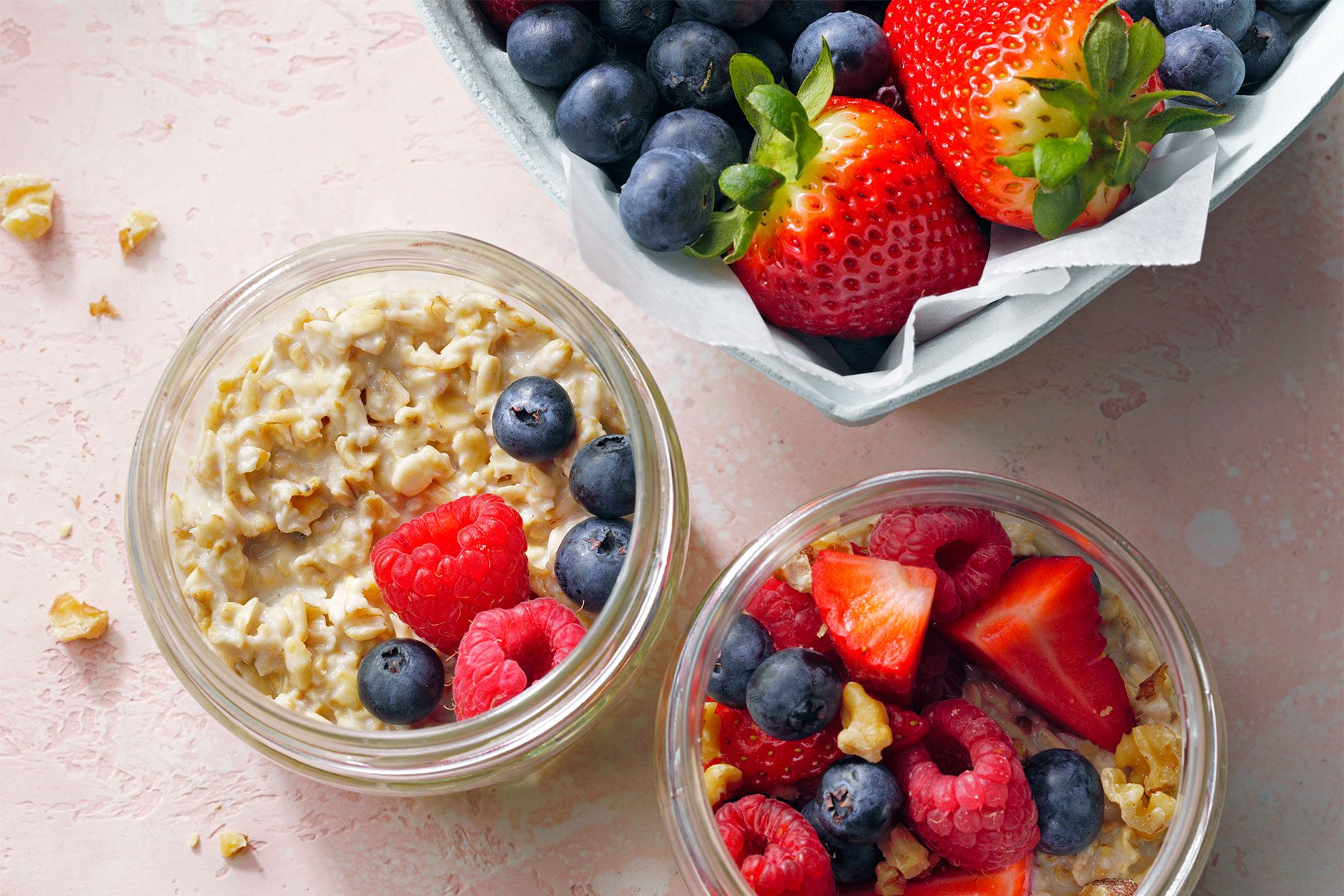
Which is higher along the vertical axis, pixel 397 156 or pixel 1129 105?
pixel 1129 105

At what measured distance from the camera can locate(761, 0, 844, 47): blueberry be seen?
34.7 inches

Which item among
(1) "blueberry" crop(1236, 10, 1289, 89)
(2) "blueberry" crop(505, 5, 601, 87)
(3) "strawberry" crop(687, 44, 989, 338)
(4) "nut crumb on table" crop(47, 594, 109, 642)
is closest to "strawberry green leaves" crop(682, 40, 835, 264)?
(3) "strawberry" crop(687, 44, 989, 338)

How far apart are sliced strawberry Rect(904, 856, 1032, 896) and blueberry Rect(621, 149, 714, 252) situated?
50 cm

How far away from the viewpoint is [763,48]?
0.88m

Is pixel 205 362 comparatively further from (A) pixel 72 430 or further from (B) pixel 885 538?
(B) pixel 885 538

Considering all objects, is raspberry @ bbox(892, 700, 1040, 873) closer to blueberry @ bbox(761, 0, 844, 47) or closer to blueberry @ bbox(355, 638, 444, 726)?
blueberry @ bbox(355, 638, 444, 726)

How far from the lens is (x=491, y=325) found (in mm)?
902

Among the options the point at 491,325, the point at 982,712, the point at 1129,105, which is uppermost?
the point at 1129,105

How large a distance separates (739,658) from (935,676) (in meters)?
0.15

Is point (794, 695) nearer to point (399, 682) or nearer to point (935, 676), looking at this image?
point (935, 676)

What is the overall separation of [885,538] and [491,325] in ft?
1.15

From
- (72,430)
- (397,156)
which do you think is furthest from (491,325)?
(72,430)

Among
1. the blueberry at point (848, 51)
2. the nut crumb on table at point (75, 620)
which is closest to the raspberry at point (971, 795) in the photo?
the blueberry at point (848, 51)

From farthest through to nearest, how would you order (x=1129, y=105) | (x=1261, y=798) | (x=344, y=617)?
1. (x=1261, y=798)
2. (x=344, y=617)
3. (x=1129, y=105)
